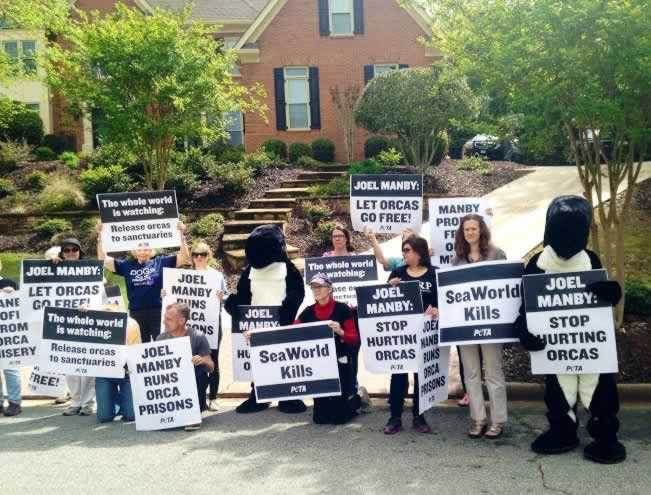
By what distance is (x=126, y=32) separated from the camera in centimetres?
1580

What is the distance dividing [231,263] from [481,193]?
24.6 feet

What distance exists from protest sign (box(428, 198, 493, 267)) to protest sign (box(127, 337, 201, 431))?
2.73 metres

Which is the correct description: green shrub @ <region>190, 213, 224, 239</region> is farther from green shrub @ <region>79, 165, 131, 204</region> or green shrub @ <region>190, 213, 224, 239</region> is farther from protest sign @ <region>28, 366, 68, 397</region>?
protest sign @ <region>28, 366, 68, 397</region>

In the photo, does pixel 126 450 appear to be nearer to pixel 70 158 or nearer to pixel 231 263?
pixel 231 263

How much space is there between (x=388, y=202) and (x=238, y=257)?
23.3 ft

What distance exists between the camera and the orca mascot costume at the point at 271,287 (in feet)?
24.7

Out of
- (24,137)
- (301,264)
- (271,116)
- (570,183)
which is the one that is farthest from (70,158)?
(570,183)

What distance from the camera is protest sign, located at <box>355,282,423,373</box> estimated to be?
690cm

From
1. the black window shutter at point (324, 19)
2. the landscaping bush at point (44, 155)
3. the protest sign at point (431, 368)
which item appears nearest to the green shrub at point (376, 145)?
the black window shutter at point (324, 19)

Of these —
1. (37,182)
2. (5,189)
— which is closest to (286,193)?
(37,182)

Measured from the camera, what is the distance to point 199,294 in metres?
7.87

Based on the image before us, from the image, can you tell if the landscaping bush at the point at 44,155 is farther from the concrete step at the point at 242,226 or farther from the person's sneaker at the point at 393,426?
the person's sneaker at the point at 393,426

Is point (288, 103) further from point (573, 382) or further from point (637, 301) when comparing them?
point (573, 382)

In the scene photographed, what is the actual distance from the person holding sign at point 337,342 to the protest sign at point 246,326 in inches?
12.2
